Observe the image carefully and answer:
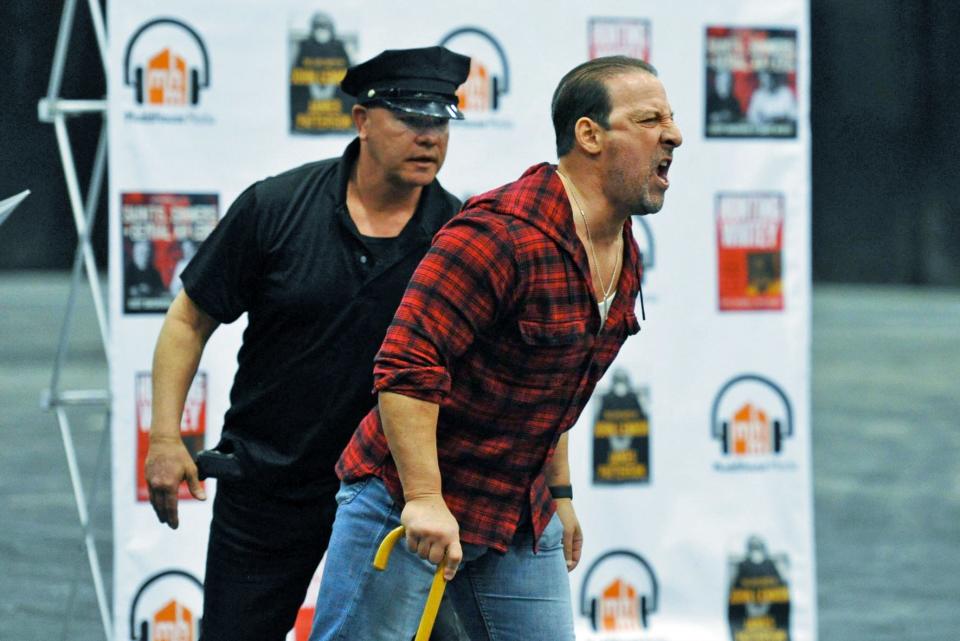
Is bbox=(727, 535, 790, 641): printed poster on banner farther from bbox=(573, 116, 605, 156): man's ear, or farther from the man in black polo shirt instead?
bbox=(573, 116, 605, 156): man's ear

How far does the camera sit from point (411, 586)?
2.77 metres

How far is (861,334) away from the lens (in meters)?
15.0

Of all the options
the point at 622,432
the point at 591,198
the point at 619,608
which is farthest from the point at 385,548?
the point at 619,608

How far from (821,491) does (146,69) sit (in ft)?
15.9

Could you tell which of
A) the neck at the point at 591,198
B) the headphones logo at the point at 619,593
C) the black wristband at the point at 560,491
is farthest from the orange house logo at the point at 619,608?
the neck at the point at 591,198

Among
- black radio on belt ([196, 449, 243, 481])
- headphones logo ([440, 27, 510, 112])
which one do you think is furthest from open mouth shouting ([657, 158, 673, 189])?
headphones logo ([440, 27, 510, 112])

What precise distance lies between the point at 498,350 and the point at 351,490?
0.42 meters

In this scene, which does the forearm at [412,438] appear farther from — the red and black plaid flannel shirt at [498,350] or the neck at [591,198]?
the neck at [591,198]

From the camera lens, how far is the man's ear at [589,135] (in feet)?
9.10

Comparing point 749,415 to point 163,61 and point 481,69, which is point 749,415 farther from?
point 163,61

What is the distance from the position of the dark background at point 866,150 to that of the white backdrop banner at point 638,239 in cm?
1199

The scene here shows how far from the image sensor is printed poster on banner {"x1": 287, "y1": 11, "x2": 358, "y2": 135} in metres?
4.40

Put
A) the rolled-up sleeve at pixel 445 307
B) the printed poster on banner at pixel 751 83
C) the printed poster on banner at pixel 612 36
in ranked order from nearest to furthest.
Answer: the rolled-up sleeve at pixel 445 307, the printed poster on banner at pixel 612 36, the printed poster on banner at pixel 751 83

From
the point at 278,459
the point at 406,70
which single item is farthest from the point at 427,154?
the point at 278,459
